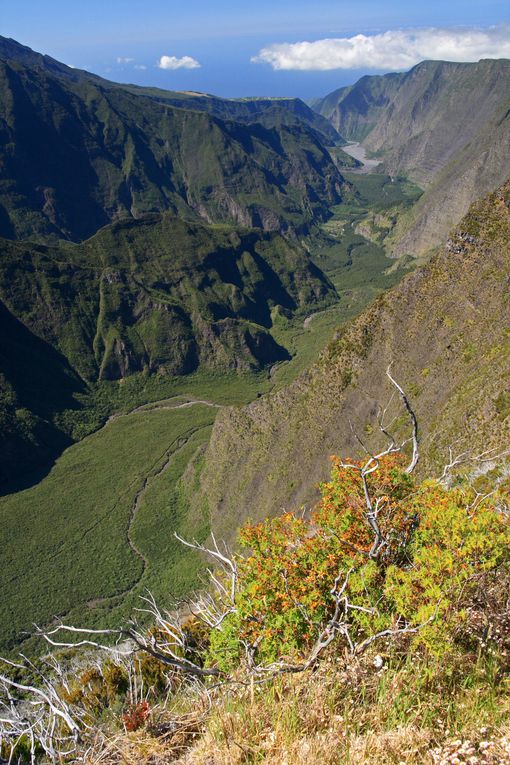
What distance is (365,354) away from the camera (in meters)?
46.5

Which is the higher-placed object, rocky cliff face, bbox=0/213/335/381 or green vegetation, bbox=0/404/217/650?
rocky cliff face, bbox=0/213/335/381

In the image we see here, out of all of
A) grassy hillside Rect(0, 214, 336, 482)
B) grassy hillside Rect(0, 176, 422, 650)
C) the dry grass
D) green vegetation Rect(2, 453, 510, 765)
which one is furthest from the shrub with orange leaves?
grassy hillside Rect(0, 214, 336, 482)

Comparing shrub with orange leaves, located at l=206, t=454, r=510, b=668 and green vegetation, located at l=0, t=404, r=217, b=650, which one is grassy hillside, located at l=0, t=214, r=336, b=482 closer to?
green vegetation, located at l=0, t=404, r=217, b=650

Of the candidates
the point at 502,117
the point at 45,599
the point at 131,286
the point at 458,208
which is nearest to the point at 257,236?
the point at 131,286

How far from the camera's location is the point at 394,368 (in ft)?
143

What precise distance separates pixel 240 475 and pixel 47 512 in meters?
23.7

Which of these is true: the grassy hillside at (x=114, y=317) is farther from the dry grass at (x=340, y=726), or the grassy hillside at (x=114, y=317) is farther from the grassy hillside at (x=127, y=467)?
the dry grass at (x=340, y=726)

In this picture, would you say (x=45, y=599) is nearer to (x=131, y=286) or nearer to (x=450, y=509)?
(x=450, y=509)

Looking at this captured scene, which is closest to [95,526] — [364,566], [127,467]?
[127,467]

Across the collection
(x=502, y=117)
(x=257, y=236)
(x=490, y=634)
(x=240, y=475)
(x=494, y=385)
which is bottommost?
(x=240, y=475)

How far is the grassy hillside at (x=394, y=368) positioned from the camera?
39.4 m

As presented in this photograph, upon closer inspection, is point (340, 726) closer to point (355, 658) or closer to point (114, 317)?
point (355, 658)

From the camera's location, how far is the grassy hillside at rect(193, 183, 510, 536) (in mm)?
39438

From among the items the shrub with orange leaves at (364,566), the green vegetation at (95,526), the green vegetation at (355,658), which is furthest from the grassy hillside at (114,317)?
the green vegetation at (355,658)
